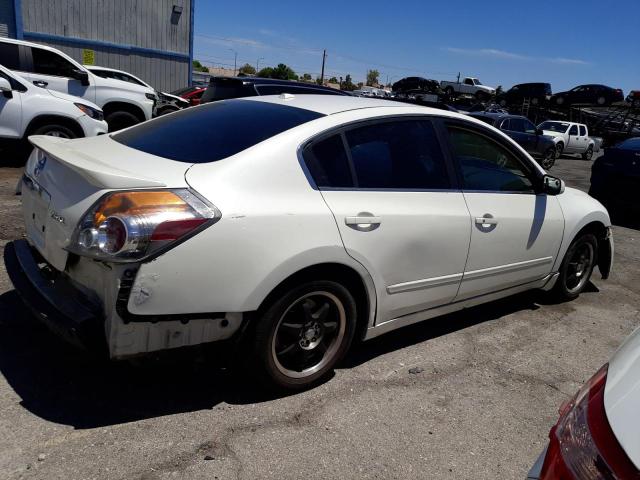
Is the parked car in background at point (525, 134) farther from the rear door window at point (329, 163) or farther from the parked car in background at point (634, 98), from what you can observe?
the rear door window at point (329, 163)

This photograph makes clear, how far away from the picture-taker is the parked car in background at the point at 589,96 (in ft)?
96.9

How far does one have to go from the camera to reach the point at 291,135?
10.1 feet

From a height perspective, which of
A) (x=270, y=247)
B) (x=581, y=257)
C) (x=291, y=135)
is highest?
(x=291, y=135)

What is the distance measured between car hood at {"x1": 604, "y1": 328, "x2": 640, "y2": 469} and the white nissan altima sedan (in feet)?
5.03

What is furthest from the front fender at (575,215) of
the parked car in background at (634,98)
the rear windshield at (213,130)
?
the parked car in background at (634,98)

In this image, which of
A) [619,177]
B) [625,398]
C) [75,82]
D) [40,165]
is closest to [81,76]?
Result: [75,82]

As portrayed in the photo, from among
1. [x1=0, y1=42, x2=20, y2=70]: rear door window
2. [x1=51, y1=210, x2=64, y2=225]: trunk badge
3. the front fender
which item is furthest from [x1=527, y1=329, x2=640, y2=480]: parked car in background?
[x1=0, y1=42, x2=20, y2=70]: rear door window

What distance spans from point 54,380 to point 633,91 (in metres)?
32.4

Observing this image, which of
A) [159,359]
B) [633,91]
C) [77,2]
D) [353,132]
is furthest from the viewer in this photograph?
[633,91]

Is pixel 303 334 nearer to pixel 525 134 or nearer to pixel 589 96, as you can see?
pixel 525 134

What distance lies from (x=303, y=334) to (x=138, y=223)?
1117 millimetres

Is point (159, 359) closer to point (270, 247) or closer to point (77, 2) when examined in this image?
point (270, 247)

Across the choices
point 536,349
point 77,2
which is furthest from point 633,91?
point 536,349

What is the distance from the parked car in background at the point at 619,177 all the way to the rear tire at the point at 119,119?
28.8 feet
